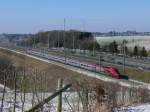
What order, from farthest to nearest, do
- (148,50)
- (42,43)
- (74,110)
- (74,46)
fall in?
(42,43)
(74,46)
(148,50)
(74,110)

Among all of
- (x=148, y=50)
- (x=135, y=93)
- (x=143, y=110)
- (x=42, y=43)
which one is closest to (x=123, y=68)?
(x=148, y=50)

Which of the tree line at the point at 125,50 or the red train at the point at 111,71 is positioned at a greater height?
the tree line at the point at 125,50

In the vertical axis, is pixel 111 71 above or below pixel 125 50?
below

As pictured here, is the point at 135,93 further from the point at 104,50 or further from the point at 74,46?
the point at 74,46

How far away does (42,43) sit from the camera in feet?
474

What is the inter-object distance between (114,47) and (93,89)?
87.8 meters

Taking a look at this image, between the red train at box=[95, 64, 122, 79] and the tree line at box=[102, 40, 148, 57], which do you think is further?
the tree line at box=[102, 40, 148, 57]

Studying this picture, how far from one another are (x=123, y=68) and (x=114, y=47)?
30851 millimetres

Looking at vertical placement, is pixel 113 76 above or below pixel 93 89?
below

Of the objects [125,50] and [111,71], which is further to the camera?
[125,50]

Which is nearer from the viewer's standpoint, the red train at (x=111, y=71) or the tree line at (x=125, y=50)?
the red train at (x=111, y=71)

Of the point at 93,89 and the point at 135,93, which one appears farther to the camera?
the point at 135,93

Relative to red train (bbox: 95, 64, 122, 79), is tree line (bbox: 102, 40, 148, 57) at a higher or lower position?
higher

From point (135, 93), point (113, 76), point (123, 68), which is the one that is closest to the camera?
point (135, 93)
